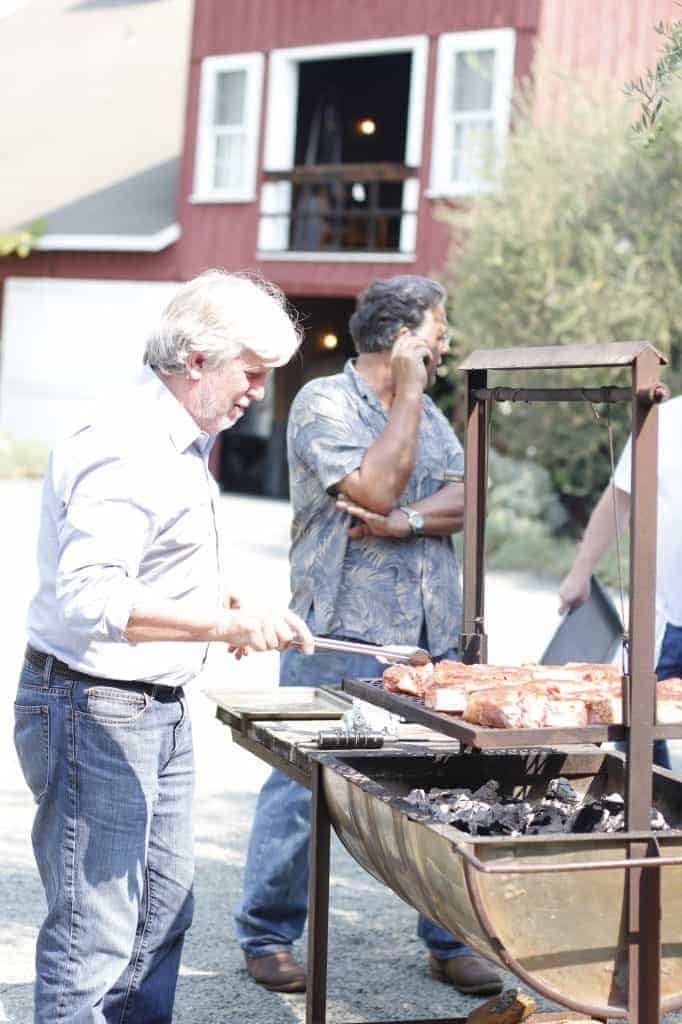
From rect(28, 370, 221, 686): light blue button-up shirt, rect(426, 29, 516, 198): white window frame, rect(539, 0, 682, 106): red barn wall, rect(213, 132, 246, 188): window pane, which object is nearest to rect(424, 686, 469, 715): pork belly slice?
rect(28, 370, 221, 686): light blue button-up shirt

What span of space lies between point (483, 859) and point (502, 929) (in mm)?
134

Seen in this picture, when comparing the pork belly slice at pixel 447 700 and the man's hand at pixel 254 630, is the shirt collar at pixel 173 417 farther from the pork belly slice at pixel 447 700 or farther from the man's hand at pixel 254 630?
the pork belly slice at pixel 447 700

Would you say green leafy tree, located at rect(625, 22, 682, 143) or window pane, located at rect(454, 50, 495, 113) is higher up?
window pane, located at rect(454, 50, 495, 113)

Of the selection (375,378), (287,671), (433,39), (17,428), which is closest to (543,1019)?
(287,671)

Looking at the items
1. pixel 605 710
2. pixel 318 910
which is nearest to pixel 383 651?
pixel 318 910

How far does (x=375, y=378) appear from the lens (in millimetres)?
4711

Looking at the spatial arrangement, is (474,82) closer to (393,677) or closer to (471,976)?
(471,976)

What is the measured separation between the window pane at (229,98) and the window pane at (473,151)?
12.2ft

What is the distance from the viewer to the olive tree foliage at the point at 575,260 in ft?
45.6

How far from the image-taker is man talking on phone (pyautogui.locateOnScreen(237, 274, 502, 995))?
4496 millimetres

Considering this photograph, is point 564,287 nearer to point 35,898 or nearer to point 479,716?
point 35,898

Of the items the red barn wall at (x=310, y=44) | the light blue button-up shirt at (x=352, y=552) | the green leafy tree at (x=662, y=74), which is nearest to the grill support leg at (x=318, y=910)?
the light blue button-up shirt at (x=352, y=552)

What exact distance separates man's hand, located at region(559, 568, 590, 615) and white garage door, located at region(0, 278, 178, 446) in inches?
689

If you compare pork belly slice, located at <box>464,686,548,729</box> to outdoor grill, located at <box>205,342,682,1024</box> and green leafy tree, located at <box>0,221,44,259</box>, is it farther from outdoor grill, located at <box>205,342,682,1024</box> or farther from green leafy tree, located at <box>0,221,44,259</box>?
green leafy tree, located at <box>0,221,44,259</box>
